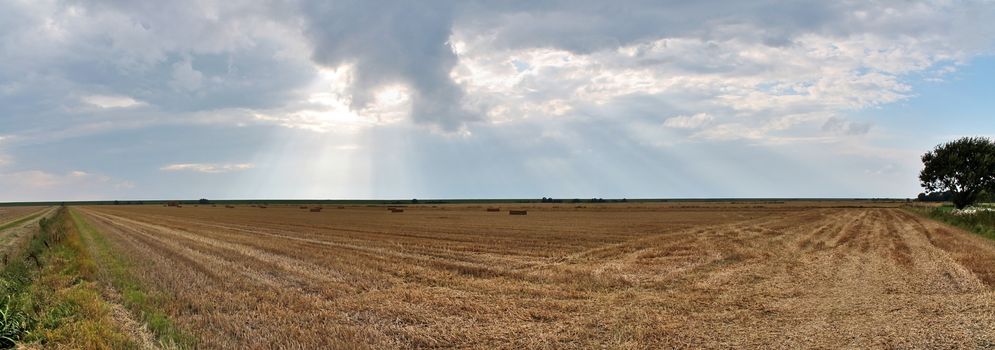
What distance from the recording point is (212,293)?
36.7 feet

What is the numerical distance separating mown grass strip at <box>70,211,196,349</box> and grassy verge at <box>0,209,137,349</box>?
390mm

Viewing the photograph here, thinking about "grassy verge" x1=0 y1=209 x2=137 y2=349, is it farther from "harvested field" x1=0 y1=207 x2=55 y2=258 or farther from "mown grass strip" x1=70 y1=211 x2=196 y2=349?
"harvested field" x1=0 y1=207 x2=55 y2=258

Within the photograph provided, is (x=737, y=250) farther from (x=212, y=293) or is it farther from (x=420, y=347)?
(x=212, y=293)

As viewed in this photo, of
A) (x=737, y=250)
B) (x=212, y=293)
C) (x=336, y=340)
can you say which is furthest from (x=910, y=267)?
(x=212, y=293)

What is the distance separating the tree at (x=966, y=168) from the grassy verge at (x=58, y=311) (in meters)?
Answer: 86.3

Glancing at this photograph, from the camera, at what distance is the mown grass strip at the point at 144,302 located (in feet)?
25.8

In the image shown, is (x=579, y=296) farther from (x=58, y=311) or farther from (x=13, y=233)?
(x=13, y=233)

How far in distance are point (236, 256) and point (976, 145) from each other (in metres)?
84.9

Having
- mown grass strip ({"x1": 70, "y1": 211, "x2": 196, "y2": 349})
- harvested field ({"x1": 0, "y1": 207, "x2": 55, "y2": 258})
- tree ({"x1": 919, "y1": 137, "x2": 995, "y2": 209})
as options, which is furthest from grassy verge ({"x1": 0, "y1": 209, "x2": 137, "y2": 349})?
tree ({"x1": 919, "y1": 137, "x2": 995, "y2": 209})

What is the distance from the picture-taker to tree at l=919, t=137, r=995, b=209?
66.2m

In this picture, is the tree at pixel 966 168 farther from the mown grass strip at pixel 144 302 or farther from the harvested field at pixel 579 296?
the mown grass strip at pixel 144 302

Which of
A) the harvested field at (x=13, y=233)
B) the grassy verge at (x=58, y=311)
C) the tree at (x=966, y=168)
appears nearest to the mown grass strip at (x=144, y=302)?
the grassy verge at (x=58, y=311)

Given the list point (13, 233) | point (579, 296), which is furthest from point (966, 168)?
point (13, 233)

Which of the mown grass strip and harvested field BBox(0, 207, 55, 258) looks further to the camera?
harvested field BBox(0, 207, 55, 258)
